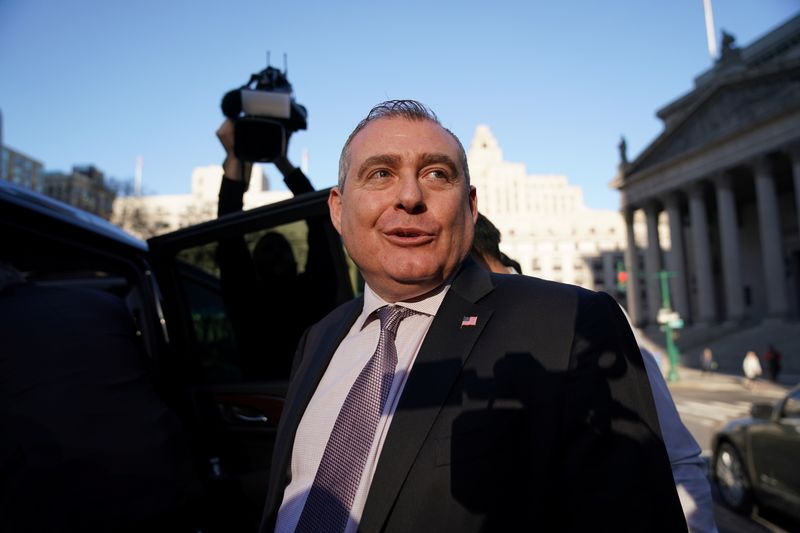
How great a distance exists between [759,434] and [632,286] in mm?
45343

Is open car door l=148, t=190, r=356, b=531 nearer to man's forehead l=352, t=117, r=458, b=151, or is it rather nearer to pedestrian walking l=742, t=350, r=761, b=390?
man's forehead l=352, t=117, r=458, b=151

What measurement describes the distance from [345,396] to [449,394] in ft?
1.76


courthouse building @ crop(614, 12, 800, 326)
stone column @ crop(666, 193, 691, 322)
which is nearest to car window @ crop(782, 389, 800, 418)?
courthouse building @ crop(614, 12, 800, 326)

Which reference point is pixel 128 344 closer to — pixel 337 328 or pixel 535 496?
pixel 337 328

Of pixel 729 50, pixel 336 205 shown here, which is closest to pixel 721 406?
pixel 336 205

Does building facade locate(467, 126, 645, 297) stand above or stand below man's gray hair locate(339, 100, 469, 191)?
above

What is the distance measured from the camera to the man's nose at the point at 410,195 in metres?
1.76

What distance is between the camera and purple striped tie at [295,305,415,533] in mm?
1577

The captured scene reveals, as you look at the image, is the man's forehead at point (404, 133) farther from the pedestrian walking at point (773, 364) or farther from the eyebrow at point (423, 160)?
the pedestrian walking at point (773, 364)

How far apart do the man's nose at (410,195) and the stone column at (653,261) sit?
47.6 meters

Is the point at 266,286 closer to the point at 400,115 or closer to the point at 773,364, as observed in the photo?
the point at 400,115

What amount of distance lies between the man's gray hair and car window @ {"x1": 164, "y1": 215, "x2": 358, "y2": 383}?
0.90 meters

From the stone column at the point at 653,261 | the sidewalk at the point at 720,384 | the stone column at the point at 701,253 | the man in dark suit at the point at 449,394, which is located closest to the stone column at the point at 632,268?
the stone column at the point at 653,261

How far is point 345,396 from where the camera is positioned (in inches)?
74.4
